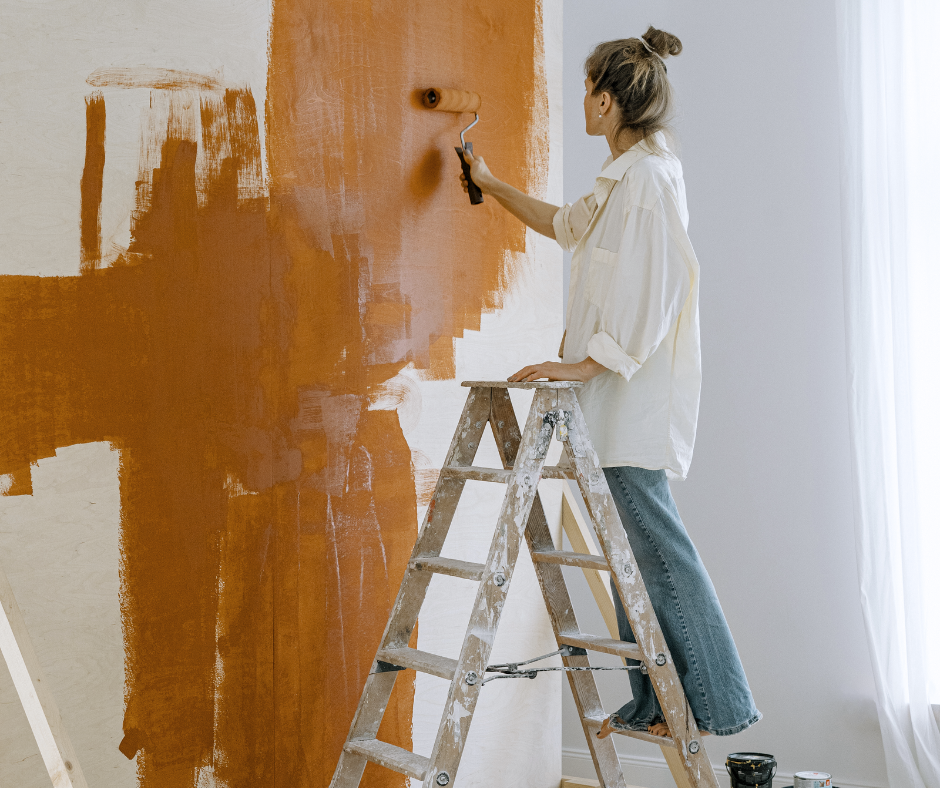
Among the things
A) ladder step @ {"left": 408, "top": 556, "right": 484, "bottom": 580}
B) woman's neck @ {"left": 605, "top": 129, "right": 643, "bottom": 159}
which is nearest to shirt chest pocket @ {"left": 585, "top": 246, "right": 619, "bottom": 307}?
woman's neck @ {"left": 605, "top": 129, "right": 643, "bottom": 159}

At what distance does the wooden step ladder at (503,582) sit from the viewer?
149 centimetres

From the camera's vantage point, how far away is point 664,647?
1650 mm

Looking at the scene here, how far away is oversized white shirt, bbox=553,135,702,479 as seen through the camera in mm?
1674

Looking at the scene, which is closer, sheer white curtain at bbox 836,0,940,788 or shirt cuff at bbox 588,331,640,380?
shirt cuff at bbox 588,331,640,380

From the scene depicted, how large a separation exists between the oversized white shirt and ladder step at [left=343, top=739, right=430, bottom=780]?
64 centimetres

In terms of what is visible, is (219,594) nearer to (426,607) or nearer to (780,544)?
(426,607)

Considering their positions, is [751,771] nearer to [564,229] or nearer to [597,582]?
[597,582]

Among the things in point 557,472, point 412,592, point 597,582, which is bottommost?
point 597,582

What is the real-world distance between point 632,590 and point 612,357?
0.42 m

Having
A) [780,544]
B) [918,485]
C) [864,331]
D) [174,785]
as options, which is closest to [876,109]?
[864,331]

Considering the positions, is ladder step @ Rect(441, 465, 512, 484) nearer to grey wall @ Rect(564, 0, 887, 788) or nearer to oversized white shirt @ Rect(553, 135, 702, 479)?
oversized white shirt @ Rect(553, 135, 702, 479)

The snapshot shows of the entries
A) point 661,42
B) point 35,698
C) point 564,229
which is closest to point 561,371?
point 564,229

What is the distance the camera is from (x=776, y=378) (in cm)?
270

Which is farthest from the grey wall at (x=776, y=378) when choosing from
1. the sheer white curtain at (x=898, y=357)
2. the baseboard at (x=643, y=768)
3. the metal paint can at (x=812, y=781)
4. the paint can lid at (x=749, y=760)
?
the paint can lid at (x=749, y=760)
